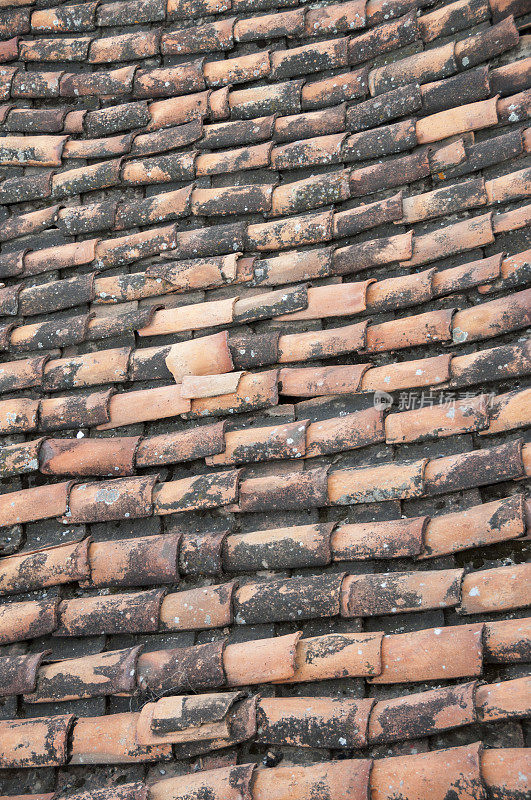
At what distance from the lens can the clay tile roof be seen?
2.66 m

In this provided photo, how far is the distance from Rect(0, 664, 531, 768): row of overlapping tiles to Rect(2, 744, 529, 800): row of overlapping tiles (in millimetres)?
85

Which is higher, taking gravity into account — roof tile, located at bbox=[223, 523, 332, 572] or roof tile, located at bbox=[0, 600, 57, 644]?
roof tile, located at bbox=[223, 523, 332, 572]

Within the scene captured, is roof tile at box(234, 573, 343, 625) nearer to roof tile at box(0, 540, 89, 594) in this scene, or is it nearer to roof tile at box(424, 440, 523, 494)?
roof tile at box(424, 440, 523, 494)

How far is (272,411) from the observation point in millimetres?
3324

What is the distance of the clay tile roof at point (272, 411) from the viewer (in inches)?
105

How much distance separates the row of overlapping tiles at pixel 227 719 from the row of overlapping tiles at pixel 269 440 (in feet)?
2.67

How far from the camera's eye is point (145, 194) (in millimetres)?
4121

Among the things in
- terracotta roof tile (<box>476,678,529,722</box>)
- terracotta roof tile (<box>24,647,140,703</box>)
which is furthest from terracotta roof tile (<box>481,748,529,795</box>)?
terracotta roof tile (<box>24,647,140,703</box>)

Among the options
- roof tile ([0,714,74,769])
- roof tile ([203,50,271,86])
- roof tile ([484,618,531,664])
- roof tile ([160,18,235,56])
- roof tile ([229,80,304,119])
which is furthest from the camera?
roof tile ([160,18,235,56])

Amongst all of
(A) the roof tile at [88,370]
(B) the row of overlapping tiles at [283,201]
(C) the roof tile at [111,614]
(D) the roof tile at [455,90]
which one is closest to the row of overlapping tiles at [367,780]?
(C) the roof tile at [111,614]

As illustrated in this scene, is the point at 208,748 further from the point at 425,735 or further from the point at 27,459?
the point at 27,459

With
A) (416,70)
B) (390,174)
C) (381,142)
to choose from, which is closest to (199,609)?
(390,174)

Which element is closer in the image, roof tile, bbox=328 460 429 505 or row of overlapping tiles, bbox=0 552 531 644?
row of overlapping tiles, bbox=0 552 531 644

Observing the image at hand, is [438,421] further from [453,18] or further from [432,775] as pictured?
[453,18]
